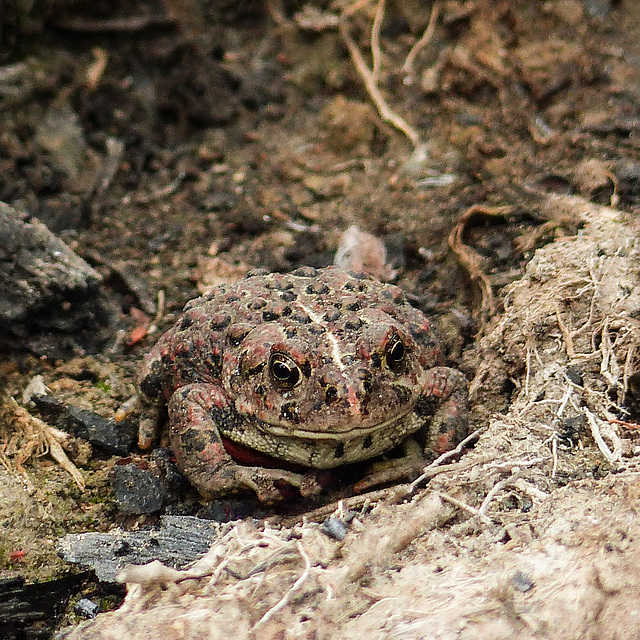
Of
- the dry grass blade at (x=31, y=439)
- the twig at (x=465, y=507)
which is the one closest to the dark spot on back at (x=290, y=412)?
the twig at (x=465, y=507)

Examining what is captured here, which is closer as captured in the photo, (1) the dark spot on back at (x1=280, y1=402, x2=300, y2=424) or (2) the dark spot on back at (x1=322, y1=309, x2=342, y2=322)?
(1) the dark spot on back at (x1=280, y1=402, x2=300, y2=424)

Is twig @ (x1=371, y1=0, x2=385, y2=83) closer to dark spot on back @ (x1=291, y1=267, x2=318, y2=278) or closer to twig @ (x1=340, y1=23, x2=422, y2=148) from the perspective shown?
twig @ (x1=340, y1=23, x2=422, y2=148)

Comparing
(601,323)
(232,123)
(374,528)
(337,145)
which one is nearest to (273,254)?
(337,145)

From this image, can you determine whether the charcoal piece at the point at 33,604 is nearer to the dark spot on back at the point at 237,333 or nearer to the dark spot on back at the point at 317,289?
the dark spot on back at the point at 237,333

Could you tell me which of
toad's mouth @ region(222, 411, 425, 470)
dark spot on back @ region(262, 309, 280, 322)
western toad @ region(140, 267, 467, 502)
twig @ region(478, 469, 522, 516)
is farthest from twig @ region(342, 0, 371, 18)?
twig @ region(478, 469, 522, 516)

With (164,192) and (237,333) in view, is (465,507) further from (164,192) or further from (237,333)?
(164,192)

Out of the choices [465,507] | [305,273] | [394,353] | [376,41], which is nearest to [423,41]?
[376,41]

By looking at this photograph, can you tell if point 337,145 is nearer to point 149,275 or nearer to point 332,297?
point 149,275
